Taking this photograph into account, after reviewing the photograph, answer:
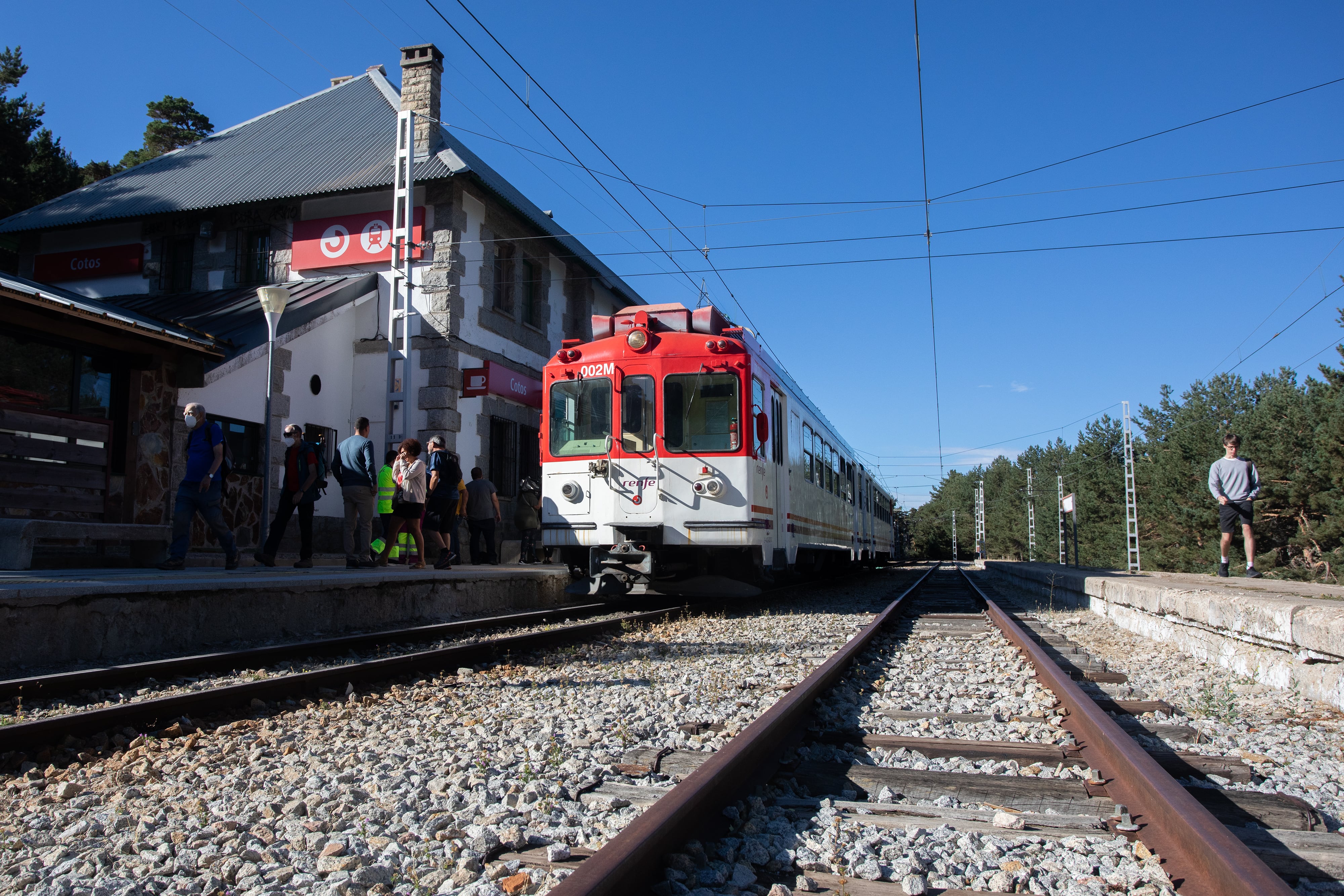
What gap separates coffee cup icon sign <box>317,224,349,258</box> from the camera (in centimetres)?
1741

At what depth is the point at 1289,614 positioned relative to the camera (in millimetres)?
5355

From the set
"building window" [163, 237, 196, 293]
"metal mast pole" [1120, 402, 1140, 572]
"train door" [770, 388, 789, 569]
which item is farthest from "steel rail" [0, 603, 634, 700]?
"metal mast pole" [1120, 402, 1140, 572]

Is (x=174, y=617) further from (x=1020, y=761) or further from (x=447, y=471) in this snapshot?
(x=1020, y=761)

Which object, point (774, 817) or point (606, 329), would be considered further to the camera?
point (606, 329)

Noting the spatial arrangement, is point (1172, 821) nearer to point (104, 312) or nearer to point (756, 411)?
point (756, 411)

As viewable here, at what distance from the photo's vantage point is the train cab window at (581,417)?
33.2 feet

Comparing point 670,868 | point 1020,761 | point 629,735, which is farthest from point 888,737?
point 670,868

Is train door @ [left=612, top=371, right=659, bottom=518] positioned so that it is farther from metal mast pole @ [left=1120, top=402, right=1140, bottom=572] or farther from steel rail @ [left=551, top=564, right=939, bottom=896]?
metal mast pole @ [left=1120, top=402, right=1140, bottom=572]

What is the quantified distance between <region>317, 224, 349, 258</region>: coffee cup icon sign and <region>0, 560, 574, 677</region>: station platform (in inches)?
341

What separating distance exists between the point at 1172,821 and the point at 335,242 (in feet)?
58.3

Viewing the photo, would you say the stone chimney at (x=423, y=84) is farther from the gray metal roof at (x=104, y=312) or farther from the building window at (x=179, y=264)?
the gray metal roof at (x=104, y=312)

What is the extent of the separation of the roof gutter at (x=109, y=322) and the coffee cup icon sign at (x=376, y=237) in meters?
5.78

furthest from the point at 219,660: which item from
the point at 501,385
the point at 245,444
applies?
the point at 501,385

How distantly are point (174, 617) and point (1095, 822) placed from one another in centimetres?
652
